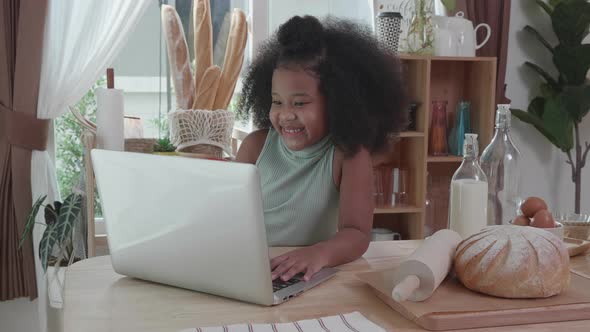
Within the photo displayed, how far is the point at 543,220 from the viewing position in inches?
50.4

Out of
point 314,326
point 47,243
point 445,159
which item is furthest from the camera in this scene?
point 445,159

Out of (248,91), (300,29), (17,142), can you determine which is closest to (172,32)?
(17,142)

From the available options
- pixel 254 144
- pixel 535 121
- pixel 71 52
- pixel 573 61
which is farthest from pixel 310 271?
pixel 573 61

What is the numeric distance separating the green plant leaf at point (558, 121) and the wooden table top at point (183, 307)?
2362mm

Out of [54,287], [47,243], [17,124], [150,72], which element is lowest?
[54,287]

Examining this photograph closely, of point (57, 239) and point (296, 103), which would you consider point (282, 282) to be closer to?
point (296, 103)

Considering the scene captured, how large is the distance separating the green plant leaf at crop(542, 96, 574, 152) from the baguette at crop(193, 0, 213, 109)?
1.56 metres

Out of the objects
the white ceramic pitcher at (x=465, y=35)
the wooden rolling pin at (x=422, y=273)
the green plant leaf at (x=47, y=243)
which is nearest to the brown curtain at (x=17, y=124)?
the green plant leaf at (x=47, y=243)

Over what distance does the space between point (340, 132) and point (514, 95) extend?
212 cm

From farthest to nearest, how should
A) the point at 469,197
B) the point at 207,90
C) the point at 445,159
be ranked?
the point at 445,159 < the point at 207,90 < the point at 469,197

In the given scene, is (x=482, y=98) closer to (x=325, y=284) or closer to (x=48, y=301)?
(x=48, y=301)

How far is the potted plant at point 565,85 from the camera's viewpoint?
3.15 m

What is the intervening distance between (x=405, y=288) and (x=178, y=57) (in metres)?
1.96

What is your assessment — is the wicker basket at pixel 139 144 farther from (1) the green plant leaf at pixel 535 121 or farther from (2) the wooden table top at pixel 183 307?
(1) the green plant leaf at pixel 535 121
